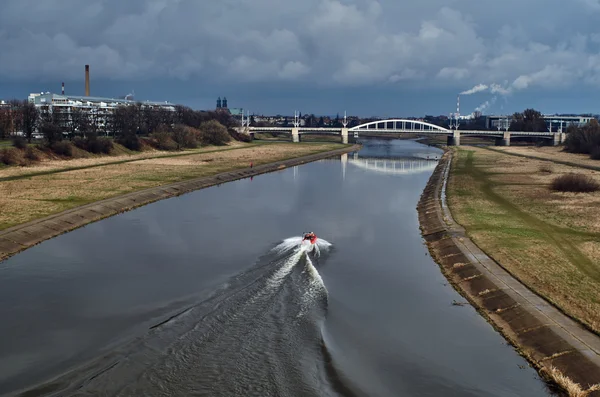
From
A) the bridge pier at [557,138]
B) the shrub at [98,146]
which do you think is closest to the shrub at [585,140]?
the bridge pier at [557,138]

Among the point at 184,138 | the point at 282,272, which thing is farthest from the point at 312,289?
the point at 184,138

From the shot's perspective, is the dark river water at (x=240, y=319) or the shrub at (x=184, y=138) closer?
the dark river water at (x=240, y=319)

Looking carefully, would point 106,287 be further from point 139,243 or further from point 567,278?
point 567,278

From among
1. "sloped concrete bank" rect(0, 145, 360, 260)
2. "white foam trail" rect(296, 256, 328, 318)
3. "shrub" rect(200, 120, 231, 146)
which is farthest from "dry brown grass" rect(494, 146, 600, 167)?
"white foam trail" rect(296, 256, 328, 318)

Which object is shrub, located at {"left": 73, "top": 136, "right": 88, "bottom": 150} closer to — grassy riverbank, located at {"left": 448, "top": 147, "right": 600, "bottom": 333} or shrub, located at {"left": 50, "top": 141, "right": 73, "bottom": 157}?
shrub, located at {"left": 50, "top": 141, "right": 73, "bottom": 157}

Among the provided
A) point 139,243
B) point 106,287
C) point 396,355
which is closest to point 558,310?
point 396,355

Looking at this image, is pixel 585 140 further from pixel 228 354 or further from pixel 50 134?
pixel 228 354

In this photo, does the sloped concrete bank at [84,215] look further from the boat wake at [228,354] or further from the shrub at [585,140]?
the shrub at [585,140]
